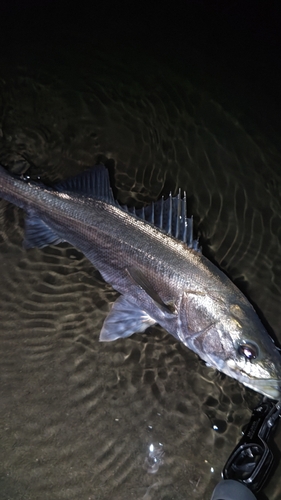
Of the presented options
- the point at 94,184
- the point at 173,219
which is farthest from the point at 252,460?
the point at 94,184

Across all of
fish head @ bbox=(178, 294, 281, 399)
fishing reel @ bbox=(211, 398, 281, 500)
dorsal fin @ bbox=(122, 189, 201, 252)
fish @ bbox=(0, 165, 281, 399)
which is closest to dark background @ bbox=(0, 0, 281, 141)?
dorsal fin @ bbox=(122, 189, 201, 252)

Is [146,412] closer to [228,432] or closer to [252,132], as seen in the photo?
[228,432]

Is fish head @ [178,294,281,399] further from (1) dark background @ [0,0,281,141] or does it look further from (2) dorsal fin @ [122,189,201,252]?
(1) dark background @ [0,0,281,141]

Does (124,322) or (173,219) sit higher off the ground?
(173,219)

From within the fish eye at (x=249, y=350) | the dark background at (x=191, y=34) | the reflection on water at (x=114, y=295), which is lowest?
the reflection on water at (x=114, y=295)

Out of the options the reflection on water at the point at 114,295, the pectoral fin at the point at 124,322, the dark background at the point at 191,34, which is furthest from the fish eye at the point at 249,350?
the dark background at the point at 191,34

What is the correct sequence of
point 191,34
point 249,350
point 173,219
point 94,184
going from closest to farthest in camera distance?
point 249,350
point 173,219
point 94,184
point 191,34

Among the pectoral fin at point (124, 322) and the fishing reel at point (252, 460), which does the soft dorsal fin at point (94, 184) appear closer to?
the pectoral fin at point (124, 322)

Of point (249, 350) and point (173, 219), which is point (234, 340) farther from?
point (173, 219)
